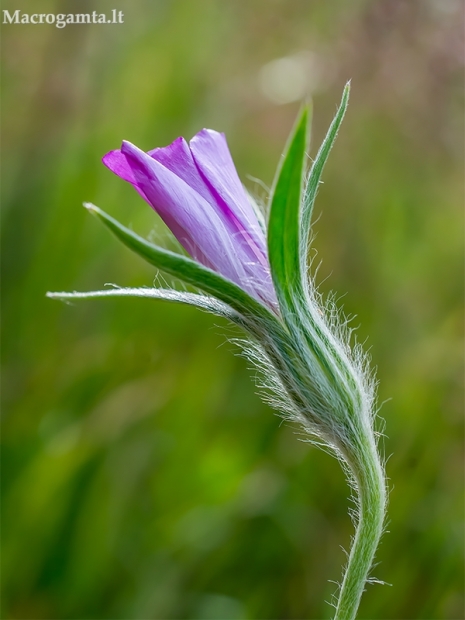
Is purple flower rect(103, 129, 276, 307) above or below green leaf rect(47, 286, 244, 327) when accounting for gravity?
above

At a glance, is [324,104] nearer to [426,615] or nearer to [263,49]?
[263,49]

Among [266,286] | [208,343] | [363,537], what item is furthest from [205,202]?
[208,343]

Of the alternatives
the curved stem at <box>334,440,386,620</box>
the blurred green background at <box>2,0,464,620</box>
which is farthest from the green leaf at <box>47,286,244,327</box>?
the blurred green background at <box>2,0,464,620</box>

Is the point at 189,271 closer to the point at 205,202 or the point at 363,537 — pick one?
the point at 205,202

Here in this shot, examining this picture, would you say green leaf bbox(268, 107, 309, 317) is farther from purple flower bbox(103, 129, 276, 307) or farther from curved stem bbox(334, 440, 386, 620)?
curved stem bbox(334, 440, 386, 620)

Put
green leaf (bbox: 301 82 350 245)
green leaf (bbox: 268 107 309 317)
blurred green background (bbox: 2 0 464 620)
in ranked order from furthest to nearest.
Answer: blurred green background (bbox: 2 0 464 620) → green leaf (bbox: 301 82 350 245) → green leaf (bbox: 268 107 309 317)

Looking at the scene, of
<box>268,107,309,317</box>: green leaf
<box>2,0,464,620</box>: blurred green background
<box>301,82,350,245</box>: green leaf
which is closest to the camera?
<box>268,107,309,317</box>: green leaf

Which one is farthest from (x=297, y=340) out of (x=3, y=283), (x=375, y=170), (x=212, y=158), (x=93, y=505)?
(x=375, y=170)
